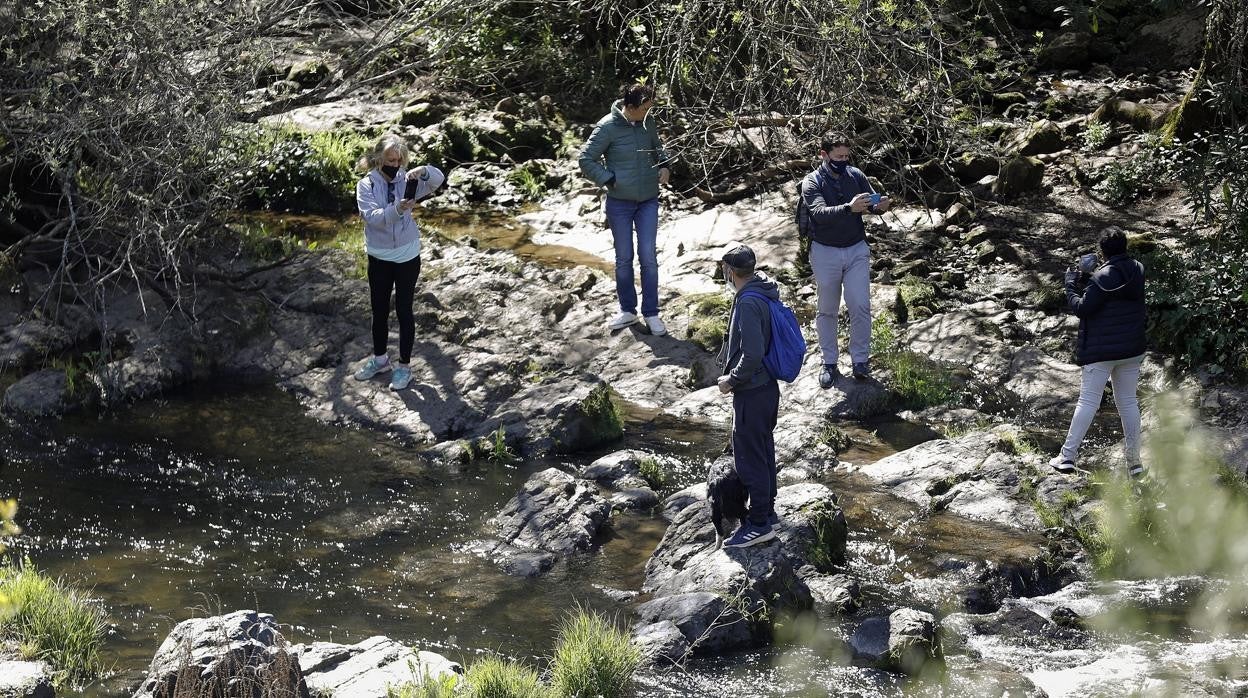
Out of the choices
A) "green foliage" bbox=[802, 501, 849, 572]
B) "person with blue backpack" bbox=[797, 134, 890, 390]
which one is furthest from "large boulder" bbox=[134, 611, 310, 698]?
"person with blue backpack" bbox=[797, 134, 890, 390]

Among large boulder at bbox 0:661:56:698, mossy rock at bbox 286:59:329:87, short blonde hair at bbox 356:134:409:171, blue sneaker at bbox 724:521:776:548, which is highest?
mossy rock at bbox 286:59:329:87

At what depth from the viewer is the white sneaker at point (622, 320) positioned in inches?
457

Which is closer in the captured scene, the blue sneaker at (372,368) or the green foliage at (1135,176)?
the blue sneaker at (372,368)

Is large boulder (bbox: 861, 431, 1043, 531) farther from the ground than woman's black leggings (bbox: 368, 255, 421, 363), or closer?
closer

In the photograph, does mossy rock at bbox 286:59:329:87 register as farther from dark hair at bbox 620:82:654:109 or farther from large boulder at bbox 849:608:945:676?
large boulder at bbox 849:608:945:676

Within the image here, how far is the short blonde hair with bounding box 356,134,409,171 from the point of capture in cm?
983

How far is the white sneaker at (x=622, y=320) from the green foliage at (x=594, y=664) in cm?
546

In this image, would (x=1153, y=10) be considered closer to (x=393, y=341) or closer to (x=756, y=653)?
(x=393, y=341)

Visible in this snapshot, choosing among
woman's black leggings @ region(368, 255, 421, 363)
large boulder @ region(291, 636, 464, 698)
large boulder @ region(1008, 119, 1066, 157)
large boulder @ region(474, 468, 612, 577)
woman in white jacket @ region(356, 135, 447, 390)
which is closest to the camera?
large boulder @ region(291, 636, 464, 698)

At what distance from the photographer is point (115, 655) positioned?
21.5ft

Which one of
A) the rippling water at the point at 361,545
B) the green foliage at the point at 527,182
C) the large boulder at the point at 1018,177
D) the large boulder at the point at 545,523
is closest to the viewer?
the rippling water at the point at 361,545

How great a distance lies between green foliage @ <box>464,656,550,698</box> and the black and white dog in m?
1.87

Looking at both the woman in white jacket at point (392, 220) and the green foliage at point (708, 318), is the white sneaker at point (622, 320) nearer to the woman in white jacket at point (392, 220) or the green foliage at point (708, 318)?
the green foliage at point (708, 318)

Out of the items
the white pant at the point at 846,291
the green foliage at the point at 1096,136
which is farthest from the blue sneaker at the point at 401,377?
the green foliage at the point at 1096,136
